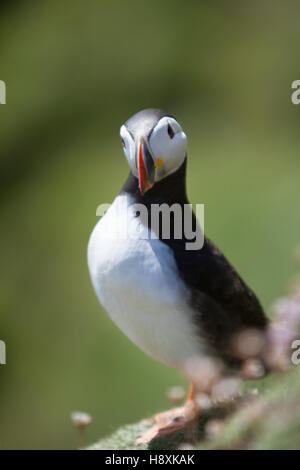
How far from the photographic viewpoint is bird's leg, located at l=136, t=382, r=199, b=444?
2.11 meters

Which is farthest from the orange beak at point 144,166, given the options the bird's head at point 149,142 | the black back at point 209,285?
the black back at point 209,285

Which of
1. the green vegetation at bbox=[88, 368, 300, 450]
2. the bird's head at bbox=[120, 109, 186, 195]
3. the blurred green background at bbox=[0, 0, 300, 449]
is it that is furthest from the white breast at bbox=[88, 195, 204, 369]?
the blurred green background at bbox=[0, 0, 300, 449]

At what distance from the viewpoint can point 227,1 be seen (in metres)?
6.12

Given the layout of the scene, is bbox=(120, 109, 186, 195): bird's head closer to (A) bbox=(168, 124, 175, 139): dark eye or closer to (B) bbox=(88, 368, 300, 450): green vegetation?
(A) bbox=(168, 124, 175, 139): dark eye

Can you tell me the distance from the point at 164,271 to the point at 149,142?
14.2 inches

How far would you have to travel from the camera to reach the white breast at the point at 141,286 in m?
1.95

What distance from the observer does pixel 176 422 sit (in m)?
2.22

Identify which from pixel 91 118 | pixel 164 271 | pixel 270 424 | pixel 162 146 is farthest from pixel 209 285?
pixel 91 118

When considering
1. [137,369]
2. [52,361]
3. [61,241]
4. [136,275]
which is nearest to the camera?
[136,275]

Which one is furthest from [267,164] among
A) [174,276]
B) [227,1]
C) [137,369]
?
[174,276]

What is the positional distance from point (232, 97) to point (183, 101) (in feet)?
1.47

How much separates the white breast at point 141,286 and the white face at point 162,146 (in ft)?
0.52

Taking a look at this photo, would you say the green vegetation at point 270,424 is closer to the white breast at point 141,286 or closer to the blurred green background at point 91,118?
the white breast at point 141,286

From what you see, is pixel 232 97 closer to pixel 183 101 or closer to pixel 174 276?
pixel 183 101
